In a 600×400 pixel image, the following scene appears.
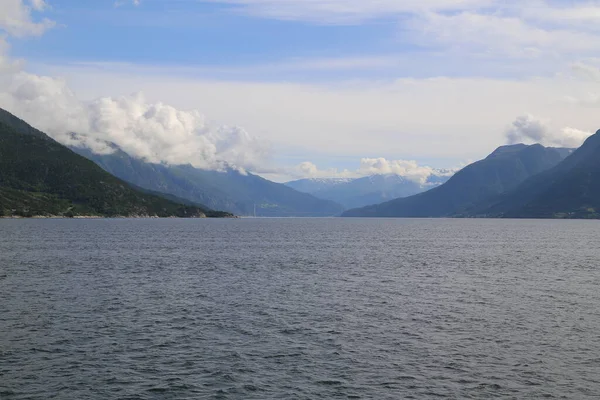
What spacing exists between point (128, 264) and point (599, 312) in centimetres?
10046

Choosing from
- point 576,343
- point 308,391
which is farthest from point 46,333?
point 576,343

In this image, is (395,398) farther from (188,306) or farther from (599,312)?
(599,312)

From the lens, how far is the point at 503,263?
149 m

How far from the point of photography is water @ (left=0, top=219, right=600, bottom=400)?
4431 centimetres

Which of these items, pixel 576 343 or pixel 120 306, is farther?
pixel 120 306

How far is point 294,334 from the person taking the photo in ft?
202

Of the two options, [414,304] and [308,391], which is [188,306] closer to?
[414,304]

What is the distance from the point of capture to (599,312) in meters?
75.5

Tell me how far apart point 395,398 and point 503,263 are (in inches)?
4607

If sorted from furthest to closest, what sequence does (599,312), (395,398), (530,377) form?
(599,312) < (530,377) < (395,398)

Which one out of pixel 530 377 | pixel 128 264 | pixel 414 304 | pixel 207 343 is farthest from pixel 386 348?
pixel 128 264

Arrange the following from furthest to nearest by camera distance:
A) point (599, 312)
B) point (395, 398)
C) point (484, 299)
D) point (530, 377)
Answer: point (484, 299), point (599, 312), point (530, 377), point (395, 398)

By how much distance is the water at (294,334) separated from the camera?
4431 cm

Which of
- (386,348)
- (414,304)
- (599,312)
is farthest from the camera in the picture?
(414,304)
